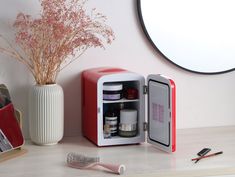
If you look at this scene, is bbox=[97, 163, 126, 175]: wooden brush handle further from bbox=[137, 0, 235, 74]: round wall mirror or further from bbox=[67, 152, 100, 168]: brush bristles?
bbox=[137, 0, 235, 74]: round wall mirror

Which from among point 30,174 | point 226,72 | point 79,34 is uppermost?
point 79,34

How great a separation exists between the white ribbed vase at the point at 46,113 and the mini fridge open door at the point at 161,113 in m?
0.28

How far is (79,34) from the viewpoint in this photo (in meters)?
1.69

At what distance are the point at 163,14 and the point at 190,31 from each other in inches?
4.6

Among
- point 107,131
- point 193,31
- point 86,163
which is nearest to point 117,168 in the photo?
point 86,163

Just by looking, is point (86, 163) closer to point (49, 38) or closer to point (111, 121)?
point (111, 121)

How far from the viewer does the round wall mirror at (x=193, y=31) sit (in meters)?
1.82

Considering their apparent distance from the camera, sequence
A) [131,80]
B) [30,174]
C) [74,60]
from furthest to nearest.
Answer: [74,60]
[131,80]
[30,174]

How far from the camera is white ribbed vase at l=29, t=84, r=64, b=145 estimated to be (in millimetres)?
1631

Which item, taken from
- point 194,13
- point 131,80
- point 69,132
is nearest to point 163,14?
point 194,13

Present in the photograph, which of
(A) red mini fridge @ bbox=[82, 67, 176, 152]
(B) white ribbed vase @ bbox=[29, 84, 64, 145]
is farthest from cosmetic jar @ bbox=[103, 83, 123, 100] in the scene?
(B) white ribbed vase @ bbox=[29, 84, 64, 145]

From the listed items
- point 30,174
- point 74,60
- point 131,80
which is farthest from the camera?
point 74,60

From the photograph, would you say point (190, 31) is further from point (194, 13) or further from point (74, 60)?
point (74, 60)

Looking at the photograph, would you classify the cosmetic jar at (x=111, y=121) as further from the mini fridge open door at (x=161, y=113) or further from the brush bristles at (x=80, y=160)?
the brush bristles at (x=80, y=160)
